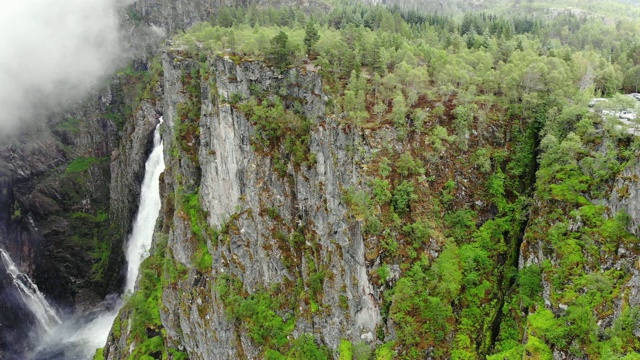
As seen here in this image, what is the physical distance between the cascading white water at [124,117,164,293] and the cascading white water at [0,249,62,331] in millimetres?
13016

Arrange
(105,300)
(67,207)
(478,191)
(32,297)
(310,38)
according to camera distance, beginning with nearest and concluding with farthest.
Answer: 1. (478,191)
2. (310,38)
3. (32,297)
4. (105,300)
5. (67,207)

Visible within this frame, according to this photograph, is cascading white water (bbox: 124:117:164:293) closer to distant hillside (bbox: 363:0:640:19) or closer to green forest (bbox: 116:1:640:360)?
green forest (bbox: 116:1:640:360)

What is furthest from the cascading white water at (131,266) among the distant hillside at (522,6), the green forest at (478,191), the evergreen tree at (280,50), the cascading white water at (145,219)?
the distant hillside at (522,6)

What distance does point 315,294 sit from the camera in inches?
1813

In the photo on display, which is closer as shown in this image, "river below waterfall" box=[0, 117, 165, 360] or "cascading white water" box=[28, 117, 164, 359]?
"cascading white water" box=[28, 117, 164, 359]

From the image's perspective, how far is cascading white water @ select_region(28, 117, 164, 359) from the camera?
73.6m

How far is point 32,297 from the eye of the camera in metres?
80.4

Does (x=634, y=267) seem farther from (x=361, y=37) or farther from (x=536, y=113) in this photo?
(x=361, y=37)

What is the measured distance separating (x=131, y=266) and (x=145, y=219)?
28.1 ft

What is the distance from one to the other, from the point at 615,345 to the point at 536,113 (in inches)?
892

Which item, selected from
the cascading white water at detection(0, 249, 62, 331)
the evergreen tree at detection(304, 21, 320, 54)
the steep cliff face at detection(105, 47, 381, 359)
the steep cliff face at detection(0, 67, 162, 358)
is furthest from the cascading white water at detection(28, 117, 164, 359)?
the evergreen tree at detection(304, 21, 320, 54)

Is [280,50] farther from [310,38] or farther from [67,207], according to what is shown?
[67,207]

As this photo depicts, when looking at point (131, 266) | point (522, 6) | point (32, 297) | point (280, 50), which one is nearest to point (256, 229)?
point (280, 50)

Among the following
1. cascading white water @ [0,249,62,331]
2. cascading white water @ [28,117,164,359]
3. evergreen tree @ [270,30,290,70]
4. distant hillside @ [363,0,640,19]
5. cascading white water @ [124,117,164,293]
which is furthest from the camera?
distant hillside @ [363,0,640,19]
